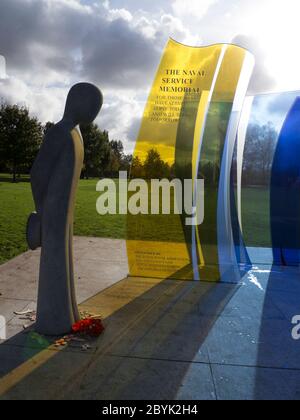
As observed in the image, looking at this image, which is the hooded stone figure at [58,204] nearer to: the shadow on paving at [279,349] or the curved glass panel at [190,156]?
the shadow on paving at [279,349]

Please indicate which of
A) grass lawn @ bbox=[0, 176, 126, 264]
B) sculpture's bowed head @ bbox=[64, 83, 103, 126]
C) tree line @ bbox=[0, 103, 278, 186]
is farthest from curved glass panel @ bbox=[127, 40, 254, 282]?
grass lawn @ bbox=[0, 176, 126, 264]

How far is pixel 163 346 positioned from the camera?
13.7 feet

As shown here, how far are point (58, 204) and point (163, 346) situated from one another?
1.99 meters

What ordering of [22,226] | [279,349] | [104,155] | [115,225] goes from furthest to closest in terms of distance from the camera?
[104,155], [115,225], [22,226], [279,349]

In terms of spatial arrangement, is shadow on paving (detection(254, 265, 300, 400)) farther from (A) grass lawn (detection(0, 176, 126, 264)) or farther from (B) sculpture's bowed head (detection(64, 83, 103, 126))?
(A) grass lawn (detection(0, 176, 126, 264))

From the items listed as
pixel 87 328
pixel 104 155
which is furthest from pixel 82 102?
pixel 104 155

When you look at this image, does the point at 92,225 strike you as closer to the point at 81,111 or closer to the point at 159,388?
the point at 81,111

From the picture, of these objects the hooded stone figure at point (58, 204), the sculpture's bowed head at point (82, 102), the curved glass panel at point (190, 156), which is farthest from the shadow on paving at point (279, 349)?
the sculpture's bowed head at point (82, 102)

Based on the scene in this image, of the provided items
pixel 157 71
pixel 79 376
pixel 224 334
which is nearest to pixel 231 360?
pixel 224 334

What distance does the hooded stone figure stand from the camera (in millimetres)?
4043

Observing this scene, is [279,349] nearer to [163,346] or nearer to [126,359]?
[163,346]

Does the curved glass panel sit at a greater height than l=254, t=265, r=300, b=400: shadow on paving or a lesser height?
greater

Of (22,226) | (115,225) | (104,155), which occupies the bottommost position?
(115,225)

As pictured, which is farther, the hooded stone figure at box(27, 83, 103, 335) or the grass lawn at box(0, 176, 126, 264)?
the grass lawn at box(0, 176, 126, 264)
